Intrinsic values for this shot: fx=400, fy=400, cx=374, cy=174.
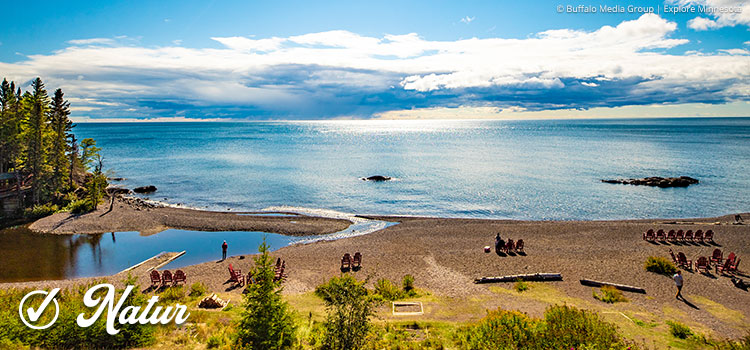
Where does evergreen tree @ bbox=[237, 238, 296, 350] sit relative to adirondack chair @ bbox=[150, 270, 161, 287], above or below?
above

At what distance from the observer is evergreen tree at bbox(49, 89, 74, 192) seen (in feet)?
155

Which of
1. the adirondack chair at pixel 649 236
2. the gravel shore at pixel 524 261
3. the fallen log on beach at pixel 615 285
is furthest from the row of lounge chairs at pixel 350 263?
the adirondack chair at pixel 649 236

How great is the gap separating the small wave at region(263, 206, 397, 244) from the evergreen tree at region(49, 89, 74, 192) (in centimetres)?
2408

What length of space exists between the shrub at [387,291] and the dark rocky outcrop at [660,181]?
209 ft

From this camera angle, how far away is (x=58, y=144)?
4800cm

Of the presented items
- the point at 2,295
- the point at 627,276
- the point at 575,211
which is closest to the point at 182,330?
the point at 2,295

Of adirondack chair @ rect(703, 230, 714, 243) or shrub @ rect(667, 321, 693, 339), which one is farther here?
adirondack chair @ rect(703, 230, 714, 243)

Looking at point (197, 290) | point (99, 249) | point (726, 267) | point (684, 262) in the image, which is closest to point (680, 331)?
point (684, 262)

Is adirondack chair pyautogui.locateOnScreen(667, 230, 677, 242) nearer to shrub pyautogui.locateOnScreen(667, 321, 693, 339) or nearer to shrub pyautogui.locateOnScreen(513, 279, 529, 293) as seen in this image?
shrub pyautogui.locateOnScreen(513, 279, 529, 293)

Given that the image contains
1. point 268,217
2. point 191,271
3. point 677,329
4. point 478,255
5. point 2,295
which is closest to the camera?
point 677,329

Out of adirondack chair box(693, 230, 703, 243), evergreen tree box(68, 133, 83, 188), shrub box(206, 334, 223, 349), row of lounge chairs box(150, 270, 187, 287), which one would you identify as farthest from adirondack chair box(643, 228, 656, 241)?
evergreen tree box(68, 133, 83, 188)

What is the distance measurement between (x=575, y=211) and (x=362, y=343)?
4516 centimetres

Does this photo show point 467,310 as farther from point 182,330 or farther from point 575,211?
point 575,211

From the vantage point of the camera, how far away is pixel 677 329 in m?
15.3
